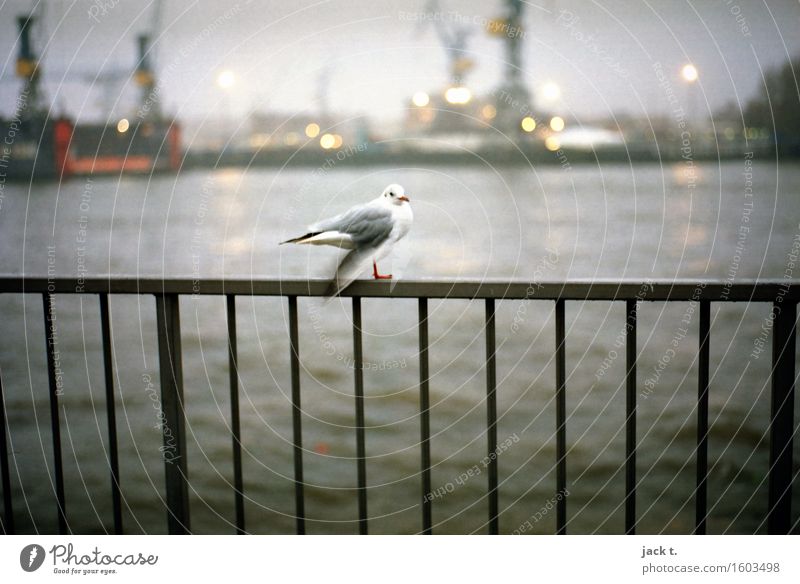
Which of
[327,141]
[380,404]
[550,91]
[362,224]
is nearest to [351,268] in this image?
[362,224]

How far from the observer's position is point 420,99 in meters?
2.61

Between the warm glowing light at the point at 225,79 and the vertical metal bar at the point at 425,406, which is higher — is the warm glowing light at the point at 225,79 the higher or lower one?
the higher one

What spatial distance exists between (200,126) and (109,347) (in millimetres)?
886

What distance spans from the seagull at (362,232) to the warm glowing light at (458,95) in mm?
900

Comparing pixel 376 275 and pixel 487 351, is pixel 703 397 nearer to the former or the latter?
pixel 487 351

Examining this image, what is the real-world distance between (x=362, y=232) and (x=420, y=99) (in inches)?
33.5

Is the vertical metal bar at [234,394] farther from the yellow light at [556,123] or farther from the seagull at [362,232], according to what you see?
the yellow light at [556,123]

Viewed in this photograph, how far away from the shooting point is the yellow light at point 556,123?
2.34m

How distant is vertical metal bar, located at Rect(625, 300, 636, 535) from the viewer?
6.16 ft

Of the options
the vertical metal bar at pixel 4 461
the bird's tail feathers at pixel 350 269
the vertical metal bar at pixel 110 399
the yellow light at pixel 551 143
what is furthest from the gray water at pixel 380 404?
Answer: the vertical metal bar at pixel 4 461

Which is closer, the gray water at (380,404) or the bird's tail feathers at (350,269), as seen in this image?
the bird's tail feathers at (350,269)

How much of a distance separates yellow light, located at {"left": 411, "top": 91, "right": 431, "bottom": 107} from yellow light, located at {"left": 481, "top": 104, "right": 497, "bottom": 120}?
19 cm

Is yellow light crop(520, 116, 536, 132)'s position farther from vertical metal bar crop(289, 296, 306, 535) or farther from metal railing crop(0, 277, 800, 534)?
vertical metal bar crop(289, 296, 306, 535)
